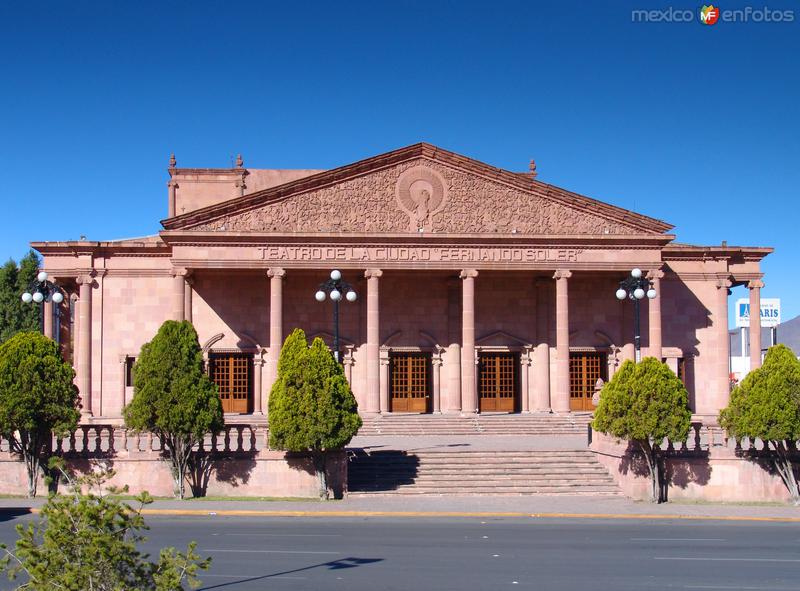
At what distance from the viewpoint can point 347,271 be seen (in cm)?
3653

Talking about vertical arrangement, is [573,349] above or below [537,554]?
above

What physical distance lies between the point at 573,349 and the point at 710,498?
52.6ft

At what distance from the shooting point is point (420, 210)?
119 feet

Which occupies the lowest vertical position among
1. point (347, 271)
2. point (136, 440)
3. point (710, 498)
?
point (710, 498)

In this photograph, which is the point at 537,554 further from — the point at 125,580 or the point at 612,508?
the point at 125,580

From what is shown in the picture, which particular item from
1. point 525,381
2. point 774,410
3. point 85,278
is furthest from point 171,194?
point 774,410

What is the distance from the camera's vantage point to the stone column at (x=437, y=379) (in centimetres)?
3883

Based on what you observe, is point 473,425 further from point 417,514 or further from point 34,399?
point 34,399

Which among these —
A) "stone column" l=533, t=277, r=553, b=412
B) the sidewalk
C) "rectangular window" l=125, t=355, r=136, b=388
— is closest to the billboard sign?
"stone column" l=533, t=277, r=553, b=412

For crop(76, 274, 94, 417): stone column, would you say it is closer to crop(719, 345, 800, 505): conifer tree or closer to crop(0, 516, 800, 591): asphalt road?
crop(0, 516, 800, 591): asphalt road

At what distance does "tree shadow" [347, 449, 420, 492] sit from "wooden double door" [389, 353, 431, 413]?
12.3m

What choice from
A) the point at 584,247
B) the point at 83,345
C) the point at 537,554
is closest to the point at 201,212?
the point at 83,345

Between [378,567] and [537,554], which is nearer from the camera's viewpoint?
[378,567]

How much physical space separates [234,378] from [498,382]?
12063mm
